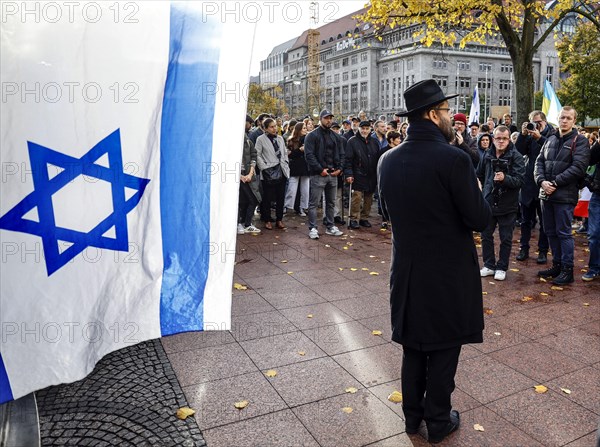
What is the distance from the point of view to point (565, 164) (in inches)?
272

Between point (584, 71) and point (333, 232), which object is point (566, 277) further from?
→ point (584, 71)

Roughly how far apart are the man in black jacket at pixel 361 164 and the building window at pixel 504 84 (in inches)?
3958

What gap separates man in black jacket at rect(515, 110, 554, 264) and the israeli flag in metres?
6.60

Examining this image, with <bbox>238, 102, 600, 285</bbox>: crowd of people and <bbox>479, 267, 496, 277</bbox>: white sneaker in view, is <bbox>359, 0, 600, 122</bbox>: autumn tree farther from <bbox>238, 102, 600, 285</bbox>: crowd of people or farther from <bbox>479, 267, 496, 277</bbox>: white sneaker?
<bbox>479, 267, 496, 277</bbox>: white sneaker

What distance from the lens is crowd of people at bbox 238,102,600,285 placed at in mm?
7000

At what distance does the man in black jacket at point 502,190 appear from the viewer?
7.11 meters

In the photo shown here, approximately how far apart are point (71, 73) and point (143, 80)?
0.72ft

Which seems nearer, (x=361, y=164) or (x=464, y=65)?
(x=361, y=164)

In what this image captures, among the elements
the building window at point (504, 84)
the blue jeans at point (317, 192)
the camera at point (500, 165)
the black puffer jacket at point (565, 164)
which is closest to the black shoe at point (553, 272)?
the black puffer jacket at point (565, 164)

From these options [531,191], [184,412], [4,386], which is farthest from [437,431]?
[531,191]

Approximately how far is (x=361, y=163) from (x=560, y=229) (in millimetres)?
4445

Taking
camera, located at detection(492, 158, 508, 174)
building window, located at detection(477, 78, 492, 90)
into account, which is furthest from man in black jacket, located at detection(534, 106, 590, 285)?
building window, located at detection(477, 78, 492, 90)

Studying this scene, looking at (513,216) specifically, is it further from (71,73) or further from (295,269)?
(71,73)

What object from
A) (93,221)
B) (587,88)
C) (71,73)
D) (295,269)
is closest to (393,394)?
(93,221)
